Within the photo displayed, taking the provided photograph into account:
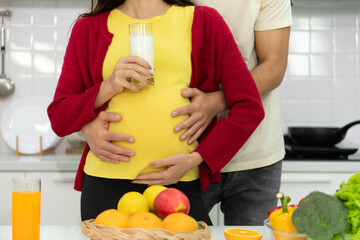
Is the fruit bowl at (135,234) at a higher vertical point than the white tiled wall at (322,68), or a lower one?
A: lower

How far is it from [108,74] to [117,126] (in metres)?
0.17

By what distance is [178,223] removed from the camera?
0.88 m

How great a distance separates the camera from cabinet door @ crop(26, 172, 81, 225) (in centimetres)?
241

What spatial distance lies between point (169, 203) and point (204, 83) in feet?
2.13

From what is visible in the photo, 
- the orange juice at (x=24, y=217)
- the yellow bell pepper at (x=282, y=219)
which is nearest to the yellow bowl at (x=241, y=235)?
the yellow bell pepper at (x=282, y=219)

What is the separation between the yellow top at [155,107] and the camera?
1.42 meters

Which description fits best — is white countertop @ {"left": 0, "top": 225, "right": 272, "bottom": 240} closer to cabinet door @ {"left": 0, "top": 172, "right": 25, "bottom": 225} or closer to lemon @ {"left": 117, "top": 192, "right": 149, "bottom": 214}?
lemon @ {"left": 117, "top": 192, "right": 149, "bottom": 214}

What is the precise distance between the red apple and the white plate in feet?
6.25

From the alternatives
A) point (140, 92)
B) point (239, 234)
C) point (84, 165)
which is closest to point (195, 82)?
point (140, 92)

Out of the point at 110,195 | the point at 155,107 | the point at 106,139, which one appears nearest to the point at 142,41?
the point at 155,107

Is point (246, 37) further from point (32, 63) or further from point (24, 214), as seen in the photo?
point (32, 63)

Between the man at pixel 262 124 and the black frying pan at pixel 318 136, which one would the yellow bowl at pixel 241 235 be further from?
the black frying pan at pixel 318 136

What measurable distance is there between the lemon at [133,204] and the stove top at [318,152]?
5.47 feet

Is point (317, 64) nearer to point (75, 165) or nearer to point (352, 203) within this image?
point (75, 165)
